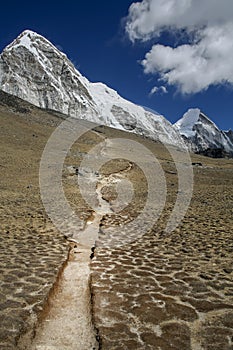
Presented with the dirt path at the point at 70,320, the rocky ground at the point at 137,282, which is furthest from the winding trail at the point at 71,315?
the rocky ground at the point at 137,282

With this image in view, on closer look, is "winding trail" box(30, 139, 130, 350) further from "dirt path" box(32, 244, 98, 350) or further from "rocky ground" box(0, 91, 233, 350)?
"rocky ground" box(0, 91, 233, 350)

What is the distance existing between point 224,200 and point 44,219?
50.8 ft

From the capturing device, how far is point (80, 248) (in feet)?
41.1

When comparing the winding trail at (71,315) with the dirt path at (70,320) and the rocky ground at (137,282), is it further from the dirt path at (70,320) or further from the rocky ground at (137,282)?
the rocky ground at (137,282)

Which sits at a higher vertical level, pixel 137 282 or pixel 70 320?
pixel 137 282

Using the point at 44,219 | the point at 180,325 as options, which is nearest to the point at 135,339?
the point at 180,325

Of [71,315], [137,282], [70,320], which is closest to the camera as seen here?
[70,320]

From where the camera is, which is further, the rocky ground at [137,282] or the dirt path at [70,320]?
the rocky ground at [137,282]

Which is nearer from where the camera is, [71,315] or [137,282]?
[71,315]

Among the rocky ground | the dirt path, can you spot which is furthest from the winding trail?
the rocky ground

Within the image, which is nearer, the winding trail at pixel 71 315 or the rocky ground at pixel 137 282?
the winding trail at pixel 71 315

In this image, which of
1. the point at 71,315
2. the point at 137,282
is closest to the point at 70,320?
the point at 71,315

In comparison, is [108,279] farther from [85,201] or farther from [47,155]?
[47,155]

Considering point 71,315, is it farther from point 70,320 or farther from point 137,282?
point 137,282
